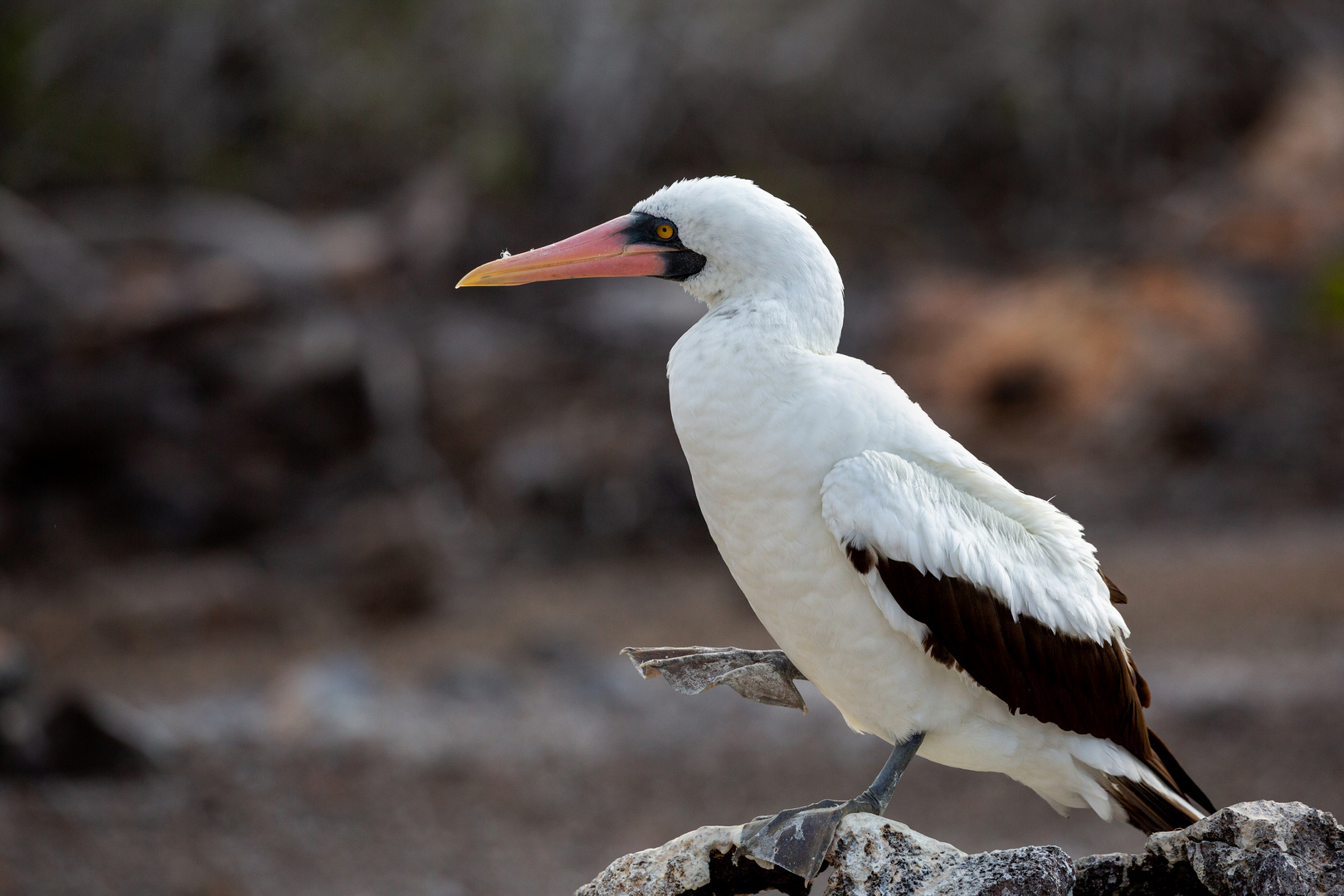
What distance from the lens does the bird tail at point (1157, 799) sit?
3121mm

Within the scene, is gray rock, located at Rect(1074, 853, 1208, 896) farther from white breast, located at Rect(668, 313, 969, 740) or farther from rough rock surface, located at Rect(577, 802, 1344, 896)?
white breast, located at Rect(668, 313, 969, 740)

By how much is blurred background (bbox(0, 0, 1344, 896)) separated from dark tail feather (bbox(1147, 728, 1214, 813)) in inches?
154

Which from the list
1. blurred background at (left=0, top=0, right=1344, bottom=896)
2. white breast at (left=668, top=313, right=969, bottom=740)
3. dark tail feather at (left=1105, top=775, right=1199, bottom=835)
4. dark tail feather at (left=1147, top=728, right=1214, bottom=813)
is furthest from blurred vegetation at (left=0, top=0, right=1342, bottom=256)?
white breast at (left=668, top=313, right=969, bottom=740)

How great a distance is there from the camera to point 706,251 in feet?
10.1

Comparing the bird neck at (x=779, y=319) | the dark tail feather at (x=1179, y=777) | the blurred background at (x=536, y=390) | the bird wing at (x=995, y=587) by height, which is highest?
the blurred background at (x=536, y=390)

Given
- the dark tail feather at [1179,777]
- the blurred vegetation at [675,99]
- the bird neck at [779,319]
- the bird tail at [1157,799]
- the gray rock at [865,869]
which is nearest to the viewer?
Answer: the gray rock at [865,869]

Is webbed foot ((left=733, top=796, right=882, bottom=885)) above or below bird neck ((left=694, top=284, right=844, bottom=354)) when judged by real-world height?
below

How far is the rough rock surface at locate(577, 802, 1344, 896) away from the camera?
2.64 m

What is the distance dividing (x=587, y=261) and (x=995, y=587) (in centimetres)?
127

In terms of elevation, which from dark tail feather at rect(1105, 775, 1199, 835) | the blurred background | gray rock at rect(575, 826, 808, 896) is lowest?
gray rock at rect(575, 826, 808, 896)

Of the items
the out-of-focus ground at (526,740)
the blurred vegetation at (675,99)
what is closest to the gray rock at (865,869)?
the out-of-focus ground at (526,740)

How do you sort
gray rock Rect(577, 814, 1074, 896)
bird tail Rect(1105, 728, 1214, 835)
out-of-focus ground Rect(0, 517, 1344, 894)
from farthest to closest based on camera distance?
out-of-focus ground Rect(0, 517, 1344, 894) → bird tail Rect(1105, 728, 1214, 835) → gray rock Rect(577, 814, 1074, 896)

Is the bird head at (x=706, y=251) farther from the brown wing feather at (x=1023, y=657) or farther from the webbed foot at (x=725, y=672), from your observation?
the webbed foot at (x=725, y=672)

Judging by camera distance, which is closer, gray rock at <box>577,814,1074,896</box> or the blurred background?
gray rock at <box>577,814,1074,896</box>
